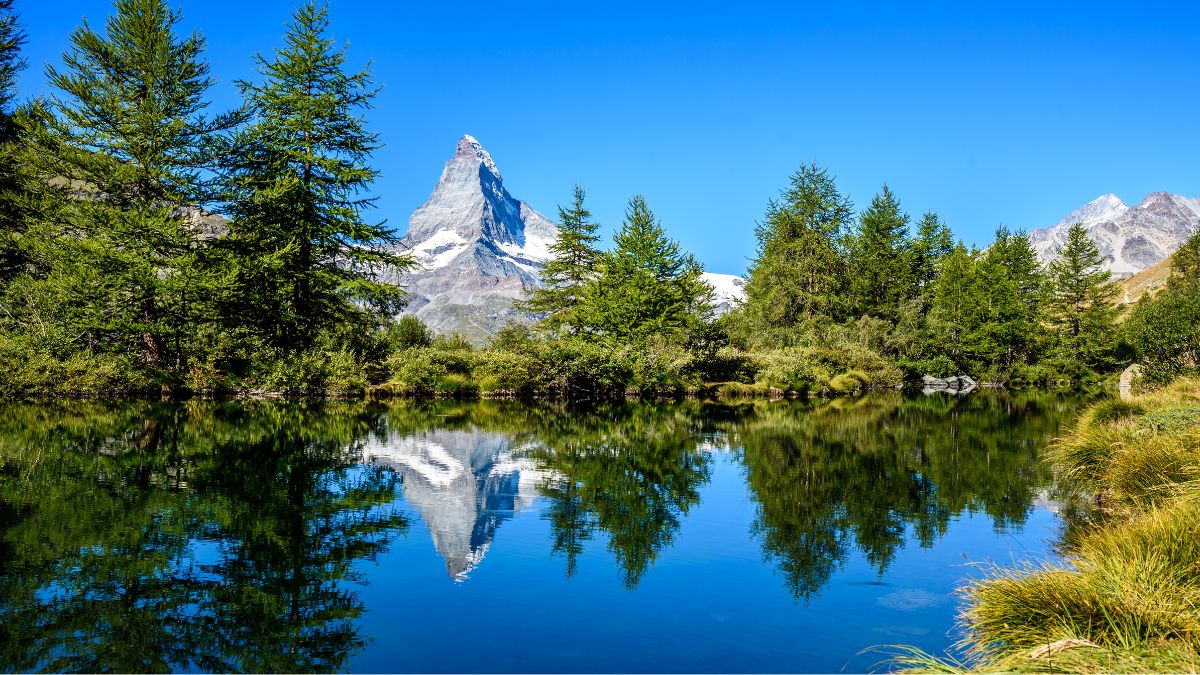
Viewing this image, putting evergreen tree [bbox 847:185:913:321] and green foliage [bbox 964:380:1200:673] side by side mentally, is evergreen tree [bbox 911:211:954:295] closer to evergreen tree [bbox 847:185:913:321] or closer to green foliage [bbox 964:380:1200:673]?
evergreen tree [bbox 847:185:913:321]

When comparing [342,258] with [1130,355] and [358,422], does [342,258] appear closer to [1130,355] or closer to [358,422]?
[358,422]

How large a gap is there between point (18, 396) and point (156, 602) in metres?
26.8

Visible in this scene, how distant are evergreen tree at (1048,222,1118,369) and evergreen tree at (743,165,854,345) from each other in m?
20.4

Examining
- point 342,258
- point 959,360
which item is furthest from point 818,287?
point 342,258

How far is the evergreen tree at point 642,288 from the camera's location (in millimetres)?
42219

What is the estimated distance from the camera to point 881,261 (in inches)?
2391

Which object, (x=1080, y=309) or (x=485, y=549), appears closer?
(x=485, y=549)

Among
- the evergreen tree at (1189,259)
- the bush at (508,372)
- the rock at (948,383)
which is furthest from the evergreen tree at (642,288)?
the evergreen tree at (1189,259)

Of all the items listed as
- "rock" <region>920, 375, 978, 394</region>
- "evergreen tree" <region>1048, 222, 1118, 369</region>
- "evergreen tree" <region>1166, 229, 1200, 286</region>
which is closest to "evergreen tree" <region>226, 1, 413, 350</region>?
"rock" <region>920, 375, 978, 394</region>

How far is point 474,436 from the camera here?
60.7 ft

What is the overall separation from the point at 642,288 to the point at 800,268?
51.2 ft

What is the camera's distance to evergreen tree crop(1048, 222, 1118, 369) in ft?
196

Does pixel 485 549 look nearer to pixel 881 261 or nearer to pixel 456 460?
pixel 456 460

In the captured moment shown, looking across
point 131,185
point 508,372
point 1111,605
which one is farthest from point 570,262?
point 1111,605
